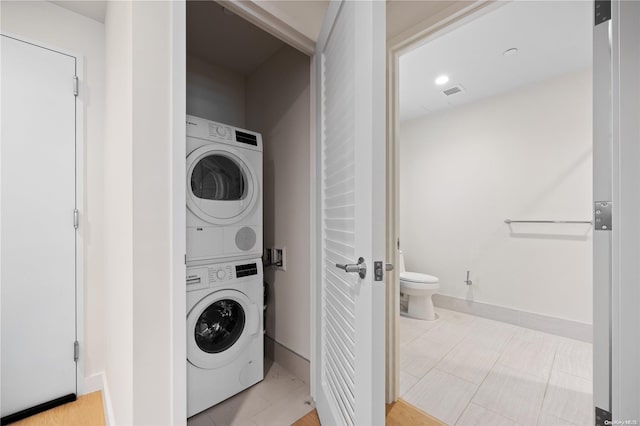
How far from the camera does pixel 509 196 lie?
8.92ft

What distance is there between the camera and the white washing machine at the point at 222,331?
1.44m

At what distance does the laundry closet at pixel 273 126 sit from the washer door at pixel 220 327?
3 centimetres

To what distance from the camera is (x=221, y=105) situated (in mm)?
2379

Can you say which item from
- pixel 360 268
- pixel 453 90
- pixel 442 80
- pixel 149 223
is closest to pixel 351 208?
pixel 360 268

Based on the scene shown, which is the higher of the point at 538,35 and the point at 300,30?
the point at 538,35

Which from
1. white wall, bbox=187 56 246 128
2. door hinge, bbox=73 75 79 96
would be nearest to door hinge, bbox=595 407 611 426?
white wall, bbox=187 56 246 128

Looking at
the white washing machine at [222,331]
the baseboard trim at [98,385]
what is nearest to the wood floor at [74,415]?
the baseboard trim at [98,385]

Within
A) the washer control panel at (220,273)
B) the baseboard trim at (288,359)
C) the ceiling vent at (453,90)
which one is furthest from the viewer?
the ceiling vent at (453,90)

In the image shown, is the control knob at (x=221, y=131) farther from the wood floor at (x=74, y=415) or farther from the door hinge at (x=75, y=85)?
Answer: the wood floor at (x=74, y=415)

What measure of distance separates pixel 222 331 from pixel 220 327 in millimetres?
30

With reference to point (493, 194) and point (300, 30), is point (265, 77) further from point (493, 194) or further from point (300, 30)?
point (493, 194)

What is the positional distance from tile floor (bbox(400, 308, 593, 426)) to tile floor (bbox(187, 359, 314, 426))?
0.66 m

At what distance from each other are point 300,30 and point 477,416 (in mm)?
2332

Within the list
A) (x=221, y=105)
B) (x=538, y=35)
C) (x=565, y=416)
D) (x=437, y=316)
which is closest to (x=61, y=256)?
(x=221, y=105)
